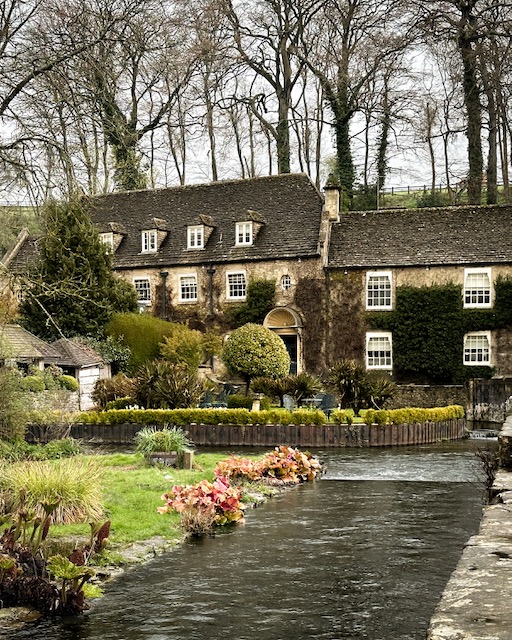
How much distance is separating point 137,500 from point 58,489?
2.19 m

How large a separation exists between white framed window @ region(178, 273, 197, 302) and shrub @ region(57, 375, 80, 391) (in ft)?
35.6

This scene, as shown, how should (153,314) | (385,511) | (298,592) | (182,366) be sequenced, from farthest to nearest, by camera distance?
1. (153,314)
2. (182,366)
3. (385,511)
4. (298,592)

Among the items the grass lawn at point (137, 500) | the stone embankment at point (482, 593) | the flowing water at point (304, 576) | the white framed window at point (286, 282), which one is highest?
the white framed window at point (286, 282)

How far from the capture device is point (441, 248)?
38594 millimetres

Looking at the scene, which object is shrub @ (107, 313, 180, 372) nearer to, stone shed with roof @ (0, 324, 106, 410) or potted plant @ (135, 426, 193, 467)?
stone shed with roof @ (0, 324, 106, 410)

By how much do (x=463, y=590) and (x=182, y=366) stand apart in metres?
26.3

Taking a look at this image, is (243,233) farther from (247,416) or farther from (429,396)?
(247,416)

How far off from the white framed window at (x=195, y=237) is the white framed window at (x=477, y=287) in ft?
43.2

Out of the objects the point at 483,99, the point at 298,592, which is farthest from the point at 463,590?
the point at 483,99

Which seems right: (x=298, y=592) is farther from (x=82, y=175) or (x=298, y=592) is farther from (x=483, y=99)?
(x=483, y=99)

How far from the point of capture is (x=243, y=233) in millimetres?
42250

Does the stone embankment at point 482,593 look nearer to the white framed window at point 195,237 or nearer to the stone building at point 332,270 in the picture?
the stone building at point 332,270

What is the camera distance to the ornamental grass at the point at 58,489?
12.3 metres

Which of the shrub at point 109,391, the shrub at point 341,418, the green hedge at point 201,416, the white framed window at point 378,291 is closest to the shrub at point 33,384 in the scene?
the green hedge at point 201,416
